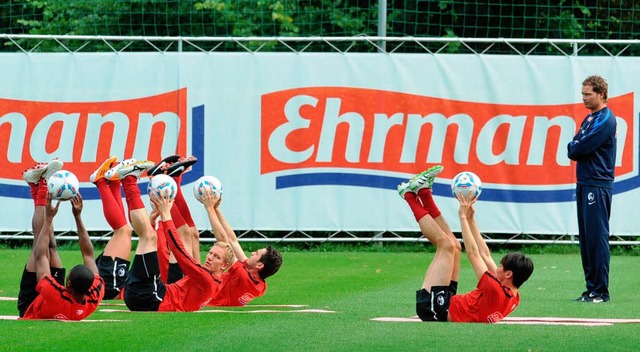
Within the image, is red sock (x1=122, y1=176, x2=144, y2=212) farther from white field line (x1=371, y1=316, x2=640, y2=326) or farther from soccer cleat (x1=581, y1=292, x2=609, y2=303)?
soccer cleat (x1=581, y1=292, x2=609, y2=303)

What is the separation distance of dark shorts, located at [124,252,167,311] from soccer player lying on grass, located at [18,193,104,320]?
95cm

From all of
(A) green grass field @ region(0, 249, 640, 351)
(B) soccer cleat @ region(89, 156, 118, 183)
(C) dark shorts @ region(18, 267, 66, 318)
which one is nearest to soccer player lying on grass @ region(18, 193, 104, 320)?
(C) dark shorts @ region(18, 267, 66, 318)

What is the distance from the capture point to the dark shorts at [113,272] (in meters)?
13.7

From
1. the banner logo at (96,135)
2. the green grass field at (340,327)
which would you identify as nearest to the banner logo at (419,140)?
the banner logo at (96,135)

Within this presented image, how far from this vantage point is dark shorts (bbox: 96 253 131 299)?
44.9ft

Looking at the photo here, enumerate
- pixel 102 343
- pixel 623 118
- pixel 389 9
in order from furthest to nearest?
pixel 389 9
pixel 623 118
pixel 102 343

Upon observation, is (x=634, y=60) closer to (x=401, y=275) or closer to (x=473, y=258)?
(x=401, y=275)

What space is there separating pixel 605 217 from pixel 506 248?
6.33 metres

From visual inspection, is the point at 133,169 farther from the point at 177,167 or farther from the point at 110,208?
the point at 177,167

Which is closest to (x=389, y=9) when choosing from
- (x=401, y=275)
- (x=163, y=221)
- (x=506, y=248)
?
(x=506, y=248)

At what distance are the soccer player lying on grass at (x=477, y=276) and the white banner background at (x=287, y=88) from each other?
7.40m

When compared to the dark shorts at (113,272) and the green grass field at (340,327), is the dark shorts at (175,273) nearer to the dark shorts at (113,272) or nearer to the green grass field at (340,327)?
the dark shorts at (113,272)

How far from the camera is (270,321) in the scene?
11266mm

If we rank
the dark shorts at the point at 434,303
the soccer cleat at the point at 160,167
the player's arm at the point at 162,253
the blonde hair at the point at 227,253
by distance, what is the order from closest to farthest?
1. the dark shorts at the point at 434,303
2. the blonde hair at the point at 227,253
3. the player's arm at the point at 162,253
4. the soccer cleat at the point at 160,167
